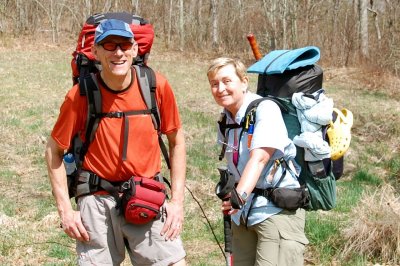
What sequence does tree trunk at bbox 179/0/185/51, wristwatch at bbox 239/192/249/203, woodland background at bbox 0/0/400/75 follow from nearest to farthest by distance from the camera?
wristwatch at bbox 239/192/249/203 → woodland background at bbox 0/0/400/75 → tree trunk at bbox 179/0/185/51

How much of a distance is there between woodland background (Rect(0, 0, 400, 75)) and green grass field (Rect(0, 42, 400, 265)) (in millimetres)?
3868

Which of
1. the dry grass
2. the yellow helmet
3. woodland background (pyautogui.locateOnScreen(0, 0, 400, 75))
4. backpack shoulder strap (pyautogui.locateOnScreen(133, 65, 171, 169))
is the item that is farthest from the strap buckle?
woodland background (pyautogui.locateOnScreen(0, 0, 400, 75))

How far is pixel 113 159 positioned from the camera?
3180 millimetres

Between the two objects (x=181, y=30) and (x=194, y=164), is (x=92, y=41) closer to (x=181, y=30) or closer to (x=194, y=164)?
(x=194, y=164)

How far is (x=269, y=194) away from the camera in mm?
3350

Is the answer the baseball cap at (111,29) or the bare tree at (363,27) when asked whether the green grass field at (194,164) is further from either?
the baseball cap at (111,29)

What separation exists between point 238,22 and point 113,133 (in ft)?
93.5

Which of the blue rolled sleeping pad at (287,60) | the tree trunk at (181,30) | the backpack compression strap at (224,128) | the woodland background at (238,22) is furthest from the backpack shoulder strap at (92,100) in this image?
the tree trunk at (181,30)

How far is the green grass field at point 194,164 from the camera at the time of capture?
5.47 meters

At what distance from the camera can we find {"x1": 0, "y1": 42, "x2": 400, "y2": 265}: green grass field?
5473 millimetres

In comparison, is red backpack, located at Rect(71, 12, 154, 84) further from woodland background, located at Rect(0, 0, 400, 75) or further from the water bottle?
woodland background, located at Rect(0, 0, 400, 75)

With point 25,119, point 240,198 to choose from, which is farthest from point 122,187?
point 25,119

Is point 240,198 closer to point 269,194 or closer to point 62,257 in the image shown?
point 269,194

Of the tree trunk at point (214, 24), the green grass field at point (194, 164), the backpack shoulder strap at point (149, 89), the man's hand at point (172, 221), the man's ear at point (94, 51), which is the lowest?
the green grass field at point (194, 164)
